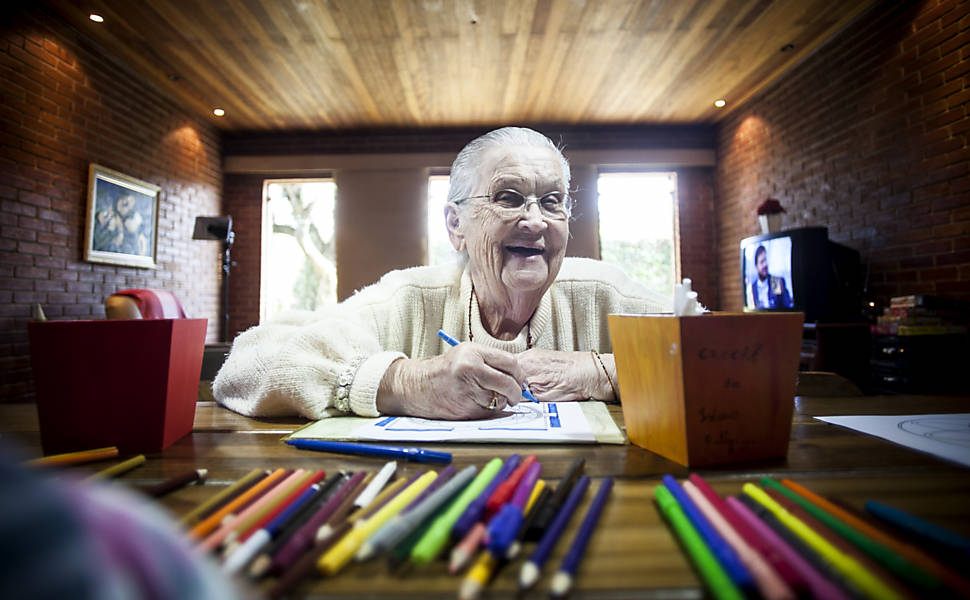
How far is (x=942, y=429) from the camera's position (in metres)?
0.66

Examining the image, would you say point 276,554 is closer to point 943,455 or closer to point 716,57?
point 943,455

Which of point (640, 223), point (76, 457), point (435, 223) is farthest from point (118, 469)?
point (640, 223)

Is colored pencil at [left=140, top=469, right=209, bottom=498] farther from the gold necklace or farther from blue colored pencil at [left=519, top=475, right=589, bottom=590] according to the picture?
the gold necklace

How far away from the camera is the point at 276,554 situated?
31cm

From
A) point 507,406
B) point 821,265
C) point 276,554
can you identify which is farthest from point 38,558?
point 821,265

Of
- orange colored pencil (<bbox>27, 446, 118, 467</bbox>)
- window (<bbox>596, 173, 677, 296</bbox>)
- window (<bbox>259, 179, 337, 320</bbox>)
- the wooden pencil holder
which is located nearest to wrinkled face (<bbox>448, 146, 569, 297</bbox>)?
A: the wooden pencil holder

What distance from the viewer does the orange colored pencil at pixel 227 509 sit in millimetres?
334

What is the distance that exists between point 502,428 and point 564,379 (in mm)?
258

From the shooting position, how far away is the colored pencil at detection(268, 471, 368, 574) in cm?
30

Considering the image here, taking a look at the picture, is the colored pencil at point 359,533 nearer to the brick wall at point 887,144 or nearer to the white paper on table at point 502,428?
the white paper on table at point 502,428

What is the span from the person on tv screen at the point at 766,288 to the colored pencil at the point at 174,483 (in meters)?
3.75

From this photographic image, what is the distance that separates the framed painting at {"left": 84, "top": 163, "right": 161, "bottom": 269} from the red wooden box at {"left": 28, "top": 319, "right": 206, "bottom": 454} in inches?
157

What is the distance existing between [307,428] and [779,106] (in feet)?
16.8

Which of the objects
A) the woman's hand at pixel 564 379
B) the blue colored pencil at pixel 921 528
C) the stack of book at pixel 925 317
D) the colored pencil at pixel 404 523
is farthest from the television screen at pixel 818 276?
the colored pencil at pixel 404 523
